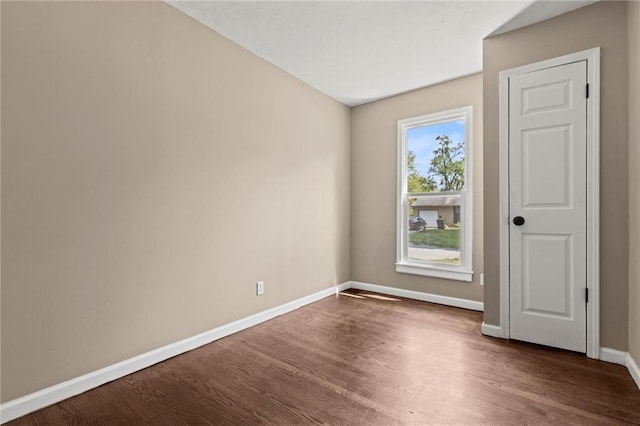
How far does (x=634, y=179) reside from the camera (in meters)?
2.02

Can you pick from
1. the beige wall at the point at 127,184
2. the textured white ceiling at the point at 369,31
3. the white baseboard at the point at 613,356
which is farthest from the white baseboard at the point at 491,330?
the textured white ceiling at the point at 369,31

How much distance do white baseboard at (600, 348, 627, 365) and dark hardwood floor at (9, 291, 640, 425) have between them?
71 millimetres

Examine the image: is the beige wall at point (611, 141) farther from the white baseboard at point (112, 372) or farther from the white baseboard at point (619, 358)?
the white baseboard at point (112, 372)

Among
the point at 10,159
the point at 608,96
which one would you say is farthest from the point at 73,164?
the point at 608,96

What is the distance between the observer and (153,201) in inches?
86.0

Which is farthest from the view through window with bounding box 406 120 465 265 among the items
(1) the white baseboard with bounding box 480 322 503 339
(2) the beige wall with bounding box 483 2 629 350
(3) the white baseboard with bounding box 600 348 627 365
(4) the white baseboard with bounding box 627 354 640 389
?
(4) the white baseboard with bounding box 627 354 640 389

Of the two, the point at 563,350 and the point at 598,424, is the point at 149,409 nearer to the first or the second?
the point at 598,424

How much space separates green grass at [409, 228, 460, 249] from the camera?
3570 millimetres

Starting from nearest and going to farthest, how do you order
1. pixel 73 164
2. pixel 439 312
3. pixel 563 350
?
pixel 73 164
pixel 563 350
pixel 439 312

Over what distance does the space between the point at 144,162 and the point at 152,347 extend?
130 cm

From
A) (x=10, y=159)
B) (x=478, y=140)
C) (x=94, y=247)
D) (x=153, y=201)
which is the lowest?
(x=94, y=247)

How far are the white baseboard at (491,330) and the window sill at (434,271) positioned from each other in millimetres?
807

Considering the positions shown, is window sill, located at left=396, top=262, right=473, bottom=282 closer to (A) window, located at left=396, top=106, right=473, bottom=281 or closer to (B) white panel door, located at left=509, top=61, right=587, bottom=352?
(A) window, located at left=396, top=106, right=473, bottom=281

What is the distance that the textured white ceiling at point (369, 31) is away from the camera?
231 cm
